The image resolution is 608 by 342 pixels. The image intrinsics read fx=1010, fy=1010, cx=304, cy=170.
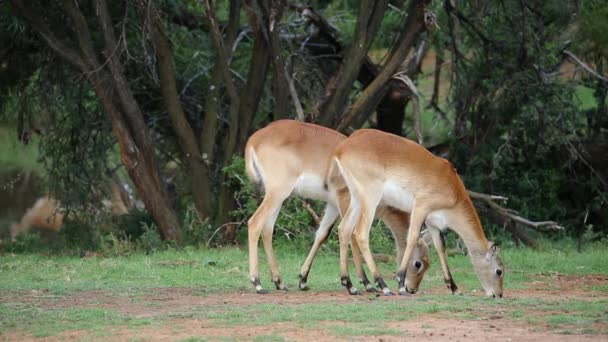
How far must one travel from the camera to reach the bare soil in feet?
21.7

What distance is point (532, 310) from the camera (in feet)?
25.4

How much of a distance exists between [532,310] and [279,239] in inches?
212

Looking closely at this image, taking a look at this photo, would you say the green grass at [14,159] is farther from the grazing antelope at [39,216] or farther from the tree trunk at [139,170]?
the tree trunk at [139,170]

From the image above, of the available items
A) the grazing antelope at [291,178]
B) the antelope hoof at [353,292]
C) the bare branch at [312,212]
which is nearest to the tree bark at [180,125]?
the bare branch at [312,212]

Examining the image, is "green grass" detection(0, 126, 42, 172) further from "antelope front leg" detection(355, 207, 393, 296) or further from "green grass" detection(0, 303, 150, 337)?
"green grass" detection(0, 303, 150, 337)

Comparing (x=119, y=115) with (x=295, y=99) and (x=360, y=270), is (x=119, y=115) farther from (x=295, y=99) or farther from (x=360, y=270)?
(x=360, y=270)

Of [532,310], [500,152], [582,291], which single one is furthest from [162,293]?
[500,152]

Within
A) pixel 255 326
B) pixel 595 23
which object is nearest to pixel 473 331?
pixel 255 326

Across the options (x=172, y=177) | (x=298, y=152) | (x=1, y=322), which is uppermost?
(x=298, y=152)

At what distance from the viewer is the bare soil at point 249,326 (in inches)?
261

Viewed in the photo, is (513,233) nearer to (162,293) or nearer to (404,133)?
(404,133)

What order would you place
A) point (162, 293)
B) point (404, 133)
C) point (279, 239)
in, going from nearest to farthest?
point (162, 293), point (279, 239), point (404, 133)

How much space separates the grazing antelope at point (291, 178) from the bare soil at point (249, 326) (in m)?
0.44

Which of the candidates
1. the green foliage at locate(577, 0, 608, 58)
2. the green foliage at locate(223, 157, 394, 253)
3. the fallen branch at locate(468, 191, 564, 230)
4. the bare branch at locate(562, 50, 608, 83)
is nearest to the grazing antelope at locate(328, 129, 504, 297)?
the green foliage at locate(223, 157, 394, 253)
